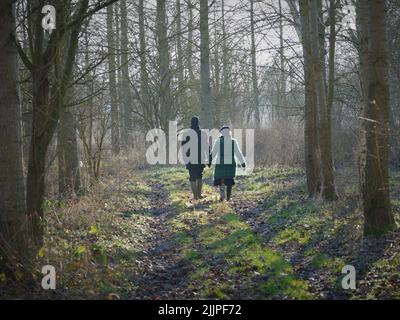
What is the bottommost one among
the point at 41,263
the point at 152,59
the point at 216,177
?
the point at 41,263

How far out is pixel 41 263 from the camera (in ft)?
20.7

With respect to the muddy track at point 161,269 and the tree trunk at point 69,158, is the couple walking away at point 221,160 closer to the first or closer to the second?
the muddy track at point 161,269

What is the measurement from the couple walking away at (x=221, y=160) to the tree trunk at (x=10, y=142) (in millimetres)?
7640

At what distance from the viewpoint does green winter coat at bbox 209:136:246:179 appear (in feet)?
43.4

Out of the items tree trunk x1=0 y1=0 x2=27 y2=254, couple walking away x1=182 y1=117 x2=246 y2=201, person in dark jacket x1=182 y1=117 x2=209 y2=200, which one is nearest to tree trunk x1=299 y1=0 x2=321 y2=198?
couple walking away x1=182 y1=117 x2=246 y2=201

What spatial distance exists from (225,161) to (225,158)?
0.27 feet

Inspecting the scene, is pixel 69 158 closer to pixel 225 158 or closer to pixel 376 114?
pixel 225 158

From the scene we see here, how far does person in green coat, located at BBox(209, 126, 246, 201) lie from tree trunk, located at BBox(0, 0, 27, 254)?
763 centimetres

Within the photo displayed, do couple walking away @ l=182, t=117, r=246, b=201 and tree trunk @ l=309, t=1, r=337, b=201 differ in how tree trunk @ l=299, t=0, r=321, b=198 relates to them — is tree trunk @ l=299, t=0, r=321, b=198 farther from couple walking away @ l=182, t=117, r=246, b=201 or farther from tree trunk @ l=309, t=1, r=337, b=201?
couple walking away @ l=182, t=117, r=246, b=201

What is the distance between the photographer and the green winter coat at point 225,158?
13219 mm

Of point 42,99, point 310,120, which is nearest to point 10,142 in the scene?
point 42,99
